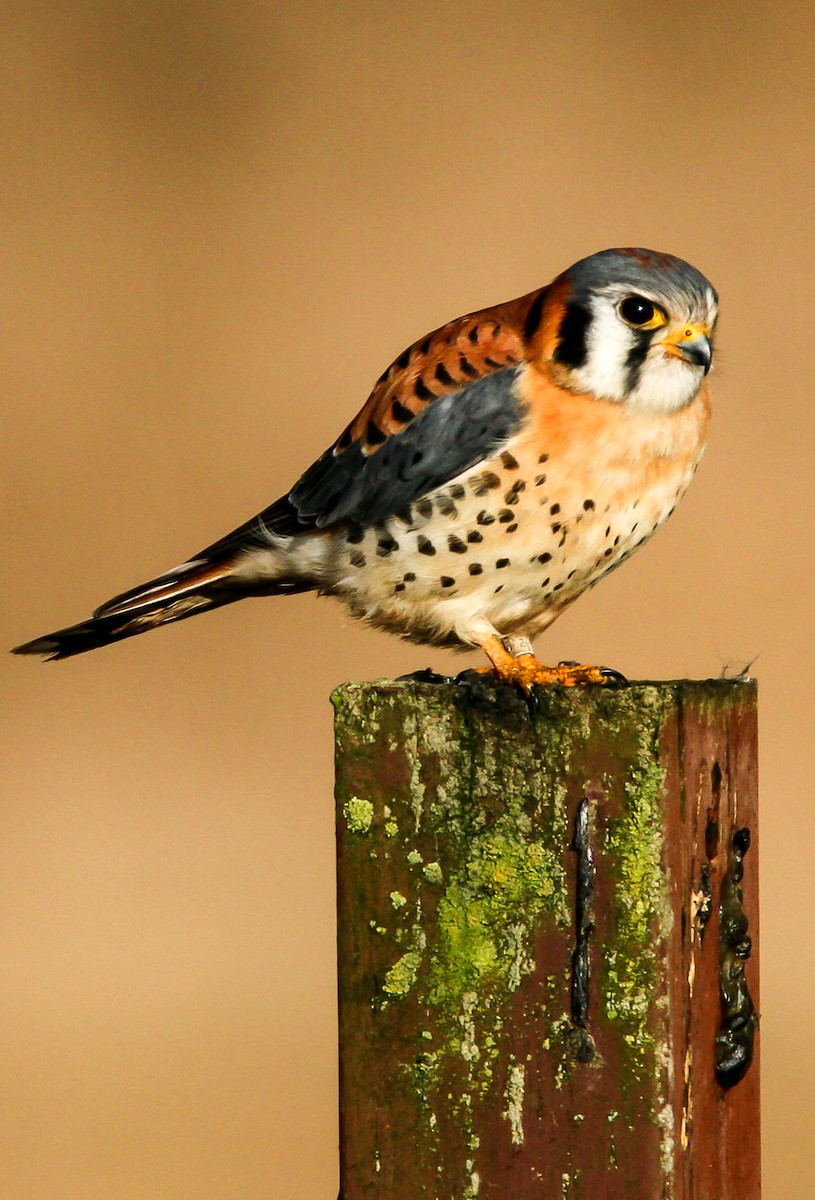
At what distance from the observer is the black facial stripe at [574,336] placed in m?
2.94

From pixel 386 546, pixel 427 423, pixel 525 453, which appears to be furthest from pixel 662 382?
pixel 386 546

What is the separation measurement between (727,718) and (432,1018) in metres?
0.52

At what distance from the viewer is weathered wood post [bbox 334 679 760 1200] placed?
181cm

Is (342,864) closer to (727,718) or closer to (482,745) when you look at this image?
(482,745)

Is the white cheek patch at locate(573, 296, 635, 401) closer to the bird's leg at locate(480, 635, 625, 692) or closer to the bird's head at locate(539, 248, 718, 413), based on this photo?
the bird's head at locate(539, 248, 718, 413)

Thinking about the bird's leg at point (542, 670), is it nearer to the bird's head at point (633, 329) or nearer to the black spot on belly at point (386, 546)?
the black spot on belly at point (386, 546)

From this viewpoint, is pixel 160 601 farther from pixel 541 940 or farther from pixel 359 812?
pixel 541 940

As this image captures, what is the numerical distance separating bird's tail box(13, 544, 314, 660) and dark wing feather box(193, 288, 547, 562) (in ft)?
0.48

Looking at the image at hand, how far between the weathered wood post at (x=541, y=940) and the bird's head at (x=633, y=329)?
3.74ft

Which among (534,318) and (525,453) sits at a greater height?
(534,318)

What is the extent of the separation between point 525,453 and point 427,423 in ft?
0.75

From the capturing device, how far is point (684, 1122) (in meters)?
1.82

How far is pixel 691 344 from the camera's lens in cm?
290

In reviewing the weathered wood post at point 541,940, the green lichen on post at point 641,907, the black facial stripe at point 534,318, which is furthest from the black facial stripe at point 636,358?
the green lichen on post at point 641,907
